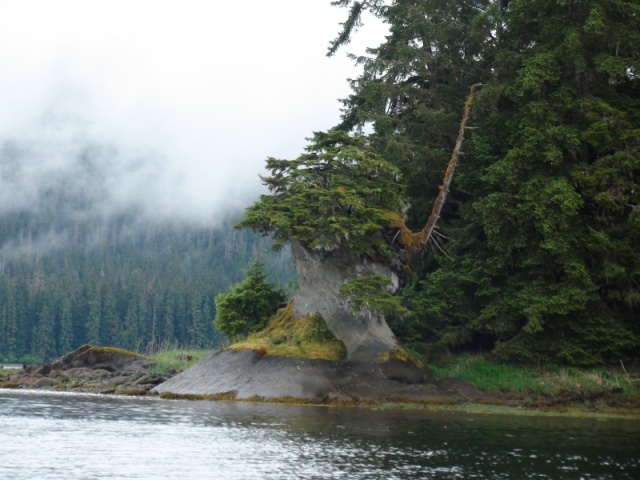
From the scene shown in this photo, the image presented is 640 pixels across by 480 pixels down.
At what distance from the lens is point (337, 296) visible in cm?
4112

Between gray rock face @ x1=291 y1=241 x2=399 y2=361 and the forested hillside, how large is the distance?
14.1ft

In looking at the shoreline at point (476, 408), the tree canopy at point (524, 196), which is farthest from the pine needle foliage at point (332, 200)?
the shoreline at point (476, 408)

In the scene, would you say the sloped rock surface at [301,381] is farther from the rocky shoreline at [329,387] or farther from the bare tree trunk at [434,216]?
the bare tree trunk at [434,216]

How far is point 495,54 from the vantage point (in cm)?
4659

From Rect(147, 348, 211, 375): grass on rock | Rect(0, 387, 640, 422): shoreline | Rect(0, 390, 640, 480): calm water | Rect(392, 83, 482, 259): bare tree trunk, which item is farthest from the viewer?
Rect(147, 348, 211, 375): grass on rock

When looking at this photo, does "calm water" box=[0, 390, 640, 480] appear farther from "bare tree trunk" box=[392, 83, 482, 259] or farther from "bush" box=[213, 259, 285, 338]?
"bare tree trunk" box=[392, 83, 482, 259]

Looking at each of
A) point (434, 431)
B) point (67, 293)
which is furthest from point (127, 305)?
point (434, 431)

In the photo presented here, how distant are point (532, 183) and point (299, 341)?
47.7 feet

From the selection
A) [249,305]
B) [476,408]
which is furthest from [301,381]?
[249,305]

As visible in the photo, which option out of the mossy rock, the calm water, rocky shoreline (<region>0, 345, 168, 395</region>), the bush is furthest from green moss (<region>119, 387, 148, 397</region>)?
the mossy rock

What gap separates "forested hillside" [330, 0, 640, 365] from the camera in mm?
39000

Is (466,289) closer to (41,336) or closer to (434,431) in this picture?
(434,431)

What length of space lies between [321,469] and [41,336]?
132532 millimetres

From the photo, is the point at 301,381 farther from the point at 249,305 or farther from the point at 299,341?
the point at 249,305
